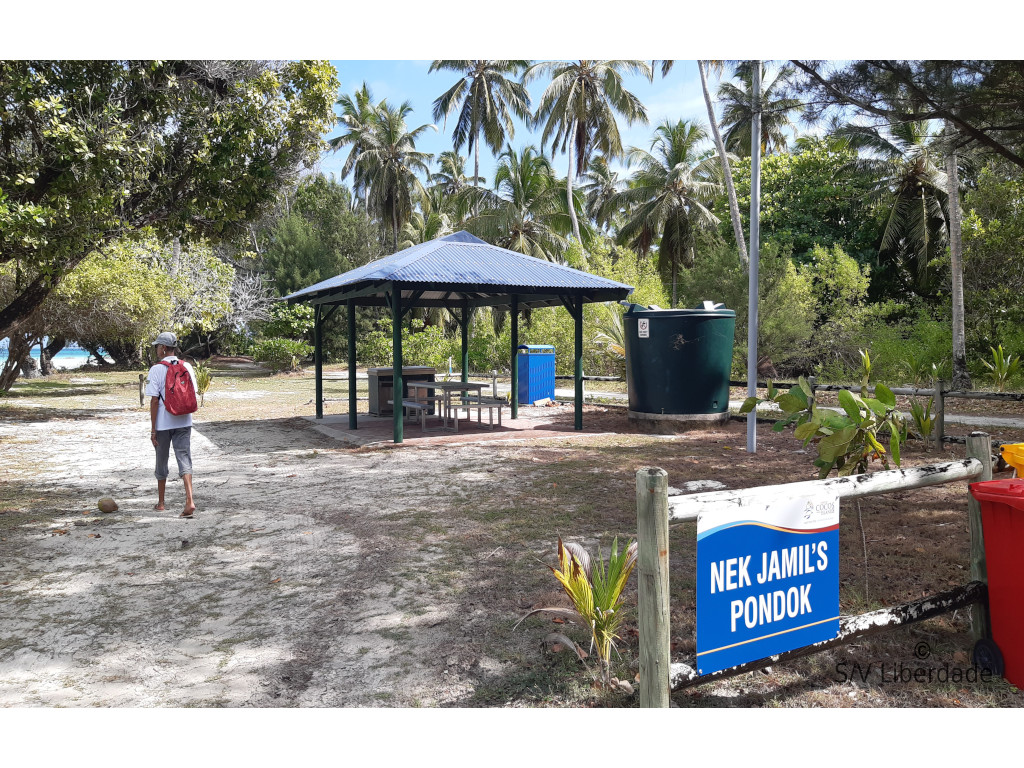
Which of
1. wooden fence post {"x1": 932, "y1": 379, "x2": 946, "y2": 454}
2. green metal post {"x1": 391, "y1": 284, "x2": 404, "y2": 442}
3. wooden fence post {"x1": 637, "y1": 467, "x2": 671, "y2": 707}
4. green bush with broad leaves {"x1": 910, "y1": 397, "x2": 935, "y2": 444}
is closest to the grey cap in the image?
green metal post {"x1": 391, "y1": 284, "x2": 404, "y2": 442}

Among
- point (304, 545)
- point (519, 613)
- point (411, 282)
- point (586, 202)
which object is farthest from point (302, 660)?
point (586, 202)

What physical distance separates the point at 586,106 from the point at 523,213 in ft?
17.8

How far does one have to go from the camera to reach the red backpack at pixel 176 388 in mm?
6273

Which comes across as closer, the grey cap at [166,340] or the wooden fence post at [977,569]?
the wooden fence post at [977,569]

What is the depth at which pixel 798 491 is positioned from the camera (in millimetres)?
2920

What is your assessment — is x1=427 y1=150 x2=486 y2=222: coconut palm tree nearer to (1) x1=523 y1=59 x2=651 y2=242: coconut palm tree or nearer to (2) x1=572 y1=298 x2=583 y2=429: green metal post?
(1) x1=523 y1=59 x2=651 y2=242: coconut palm tree

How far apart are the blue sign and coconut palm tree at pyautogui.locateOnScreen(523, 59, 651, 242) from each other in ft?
93.1

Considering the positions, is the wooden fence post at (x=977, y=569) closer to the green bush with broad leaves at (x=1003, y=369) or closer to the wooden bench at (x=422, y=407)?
the wooden bench at (x=422, y=407)

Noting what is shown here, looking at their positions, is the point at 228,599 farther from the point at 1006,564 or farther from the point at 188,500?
the point at 1006,564

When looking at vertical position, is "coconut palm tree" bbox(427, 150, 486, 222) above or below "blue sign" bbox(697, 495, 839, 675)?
above

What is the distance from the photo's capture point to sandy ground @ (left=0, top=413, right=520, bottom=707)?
3.30m

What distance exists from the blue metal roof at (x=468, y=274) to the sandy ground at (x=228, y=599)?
3574mm

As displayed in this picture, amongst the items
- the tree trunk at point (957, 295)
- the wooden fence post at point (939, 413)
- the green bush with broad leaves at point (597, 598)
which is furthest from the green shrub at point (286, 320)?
the green bush with broad leaves at point (597, 598)

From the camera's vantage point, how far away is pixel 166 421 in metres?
6.41
